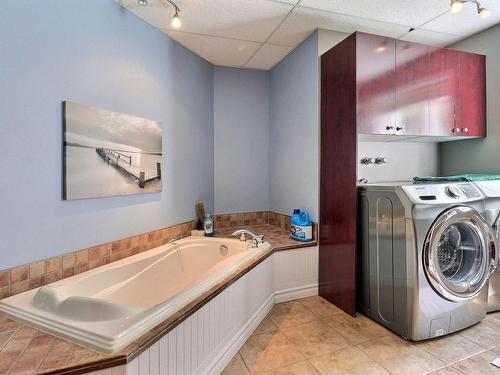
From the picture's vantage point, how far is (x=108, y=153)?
6.26 ft

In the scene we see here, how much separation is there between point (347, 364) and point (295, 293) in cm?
89

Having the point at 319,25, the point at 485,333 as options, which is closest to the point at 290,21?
the point at 319,25

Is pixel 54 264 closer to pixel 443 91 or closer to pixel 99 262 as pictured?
pixel 99 262

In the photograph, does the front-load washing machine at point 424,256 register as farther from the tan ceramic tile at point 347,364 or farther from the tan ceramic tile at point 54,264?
the tan ceramic tile at point 54,264

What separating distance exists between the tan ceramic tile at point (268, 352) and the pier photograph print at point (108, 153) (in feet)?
4.55

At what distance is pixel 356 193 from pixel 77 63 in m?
2.10

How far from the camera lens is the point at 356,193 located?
210 centimetres

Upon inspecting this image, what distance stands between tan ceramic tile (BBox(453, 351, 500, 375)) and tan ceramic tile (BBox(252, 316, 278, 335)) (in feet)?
3.63

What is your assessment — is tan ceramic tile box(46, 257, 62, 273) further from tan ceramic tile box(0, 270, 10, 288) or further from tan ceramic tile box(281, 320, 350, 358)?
tan ceramic tile box(281, 320, 350, 358)

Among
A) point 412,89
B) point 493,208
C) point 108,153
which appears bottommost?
point 493,208

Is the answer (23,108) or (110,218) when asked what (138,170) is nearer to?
(110,218)

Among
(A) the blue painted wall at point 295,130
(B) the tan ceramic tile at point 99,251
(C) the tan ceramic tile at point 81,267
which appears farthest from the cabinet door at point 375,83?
(C) the tan ceramic tile at point 81,267

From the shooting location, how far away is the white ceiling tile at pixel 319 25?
220 centimetres

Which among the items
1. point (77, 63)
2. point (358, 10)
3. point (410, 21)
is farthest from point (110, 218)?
point (410, 21)
